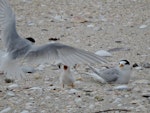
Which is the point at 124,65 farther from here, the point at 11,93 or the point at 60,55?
the point at 60,55

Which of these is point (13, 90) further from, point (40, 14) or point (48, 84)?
point (40, 14)

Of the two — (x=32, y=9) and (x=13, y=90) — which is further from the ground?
(x=32, y=9)

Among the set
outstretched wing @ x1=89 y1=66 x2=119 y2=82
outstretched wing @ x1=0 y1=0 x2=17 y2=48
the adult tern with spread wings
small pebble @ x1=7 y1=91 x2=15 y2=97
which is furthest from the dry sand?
outstretched wing @ x1=0 y1=0 x2=17 y2=48

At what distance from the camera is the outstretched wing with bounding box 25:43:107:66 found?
385 cm

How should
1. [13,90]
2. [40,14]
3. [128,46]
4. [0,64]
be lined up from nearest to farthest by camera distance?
[0,64] < [13,90] < [128,46] < [40,14]

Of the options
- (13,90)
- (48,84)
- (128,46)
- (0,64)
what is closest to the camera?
(0,64)

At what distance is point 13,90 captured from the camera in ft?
16.0

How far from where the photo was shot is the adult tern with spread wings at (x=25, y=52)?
154 inches

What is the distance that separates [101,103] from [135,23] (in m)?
3.44

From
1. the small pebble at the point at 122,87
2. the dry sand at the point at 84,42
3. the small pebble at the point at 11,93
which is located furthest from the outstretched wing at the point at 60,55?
the small pebble at the point at 122,87

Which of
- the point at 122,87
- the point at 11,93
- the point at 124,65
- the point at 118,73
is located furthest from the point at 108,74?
the point at 11,93

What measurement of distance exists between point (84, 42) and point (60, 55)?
2.95m

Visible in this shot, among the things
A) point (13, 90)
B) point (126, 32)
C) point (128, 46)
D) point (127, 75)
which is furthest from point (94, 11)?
point (13, 90)

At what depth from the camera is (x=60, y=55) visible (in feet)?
13.1
